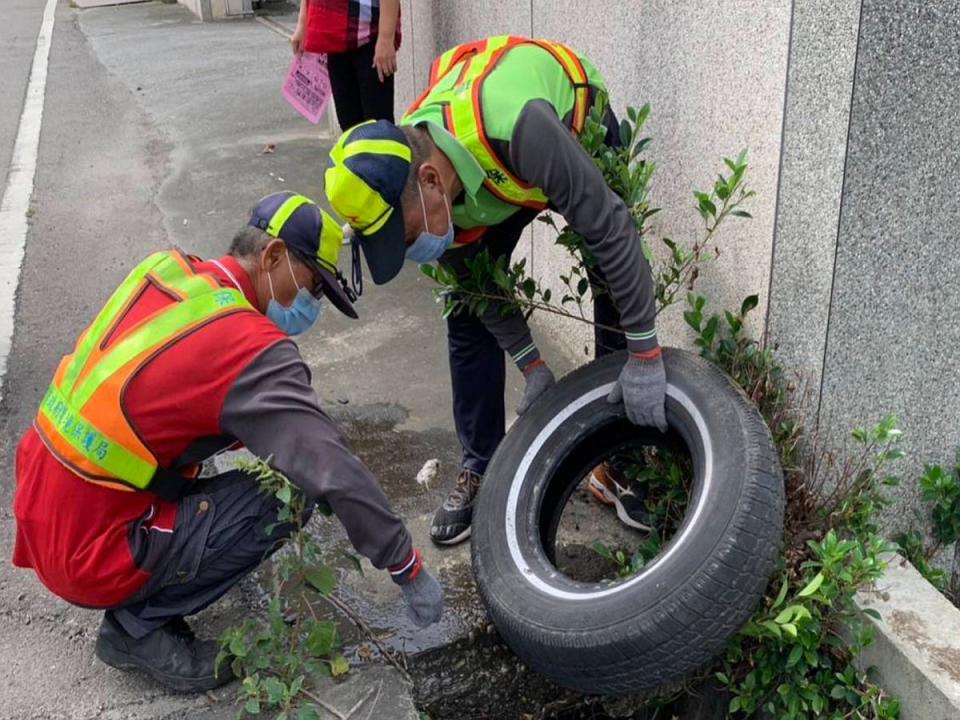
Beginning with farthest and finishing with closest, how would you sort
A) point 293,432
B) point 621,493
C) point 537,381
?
point 621,493 → point 537,381 → point 293,432

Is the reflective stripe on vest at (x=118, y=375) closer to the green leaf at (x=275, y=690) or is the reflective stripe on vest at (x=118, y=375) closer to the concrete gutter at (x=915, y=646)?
the green leaf at (x=275, y=690)

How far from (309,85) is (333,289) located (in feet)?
10.5

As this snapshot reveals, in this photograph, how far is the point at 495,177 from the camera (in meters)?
2.66

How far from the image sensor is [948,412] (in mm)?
2975

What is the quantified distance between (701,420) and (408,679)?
1.05 meters

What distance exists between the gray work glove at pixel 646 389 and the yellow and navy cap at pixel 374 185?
0.71m

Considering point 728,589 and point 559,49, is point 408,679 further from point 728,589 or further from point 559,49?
point 559,49

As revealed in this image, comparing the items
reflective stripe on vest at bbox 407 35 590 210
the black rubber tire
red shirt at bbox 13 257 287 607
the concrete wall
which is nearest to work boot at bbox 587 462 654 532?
the black rubber tire

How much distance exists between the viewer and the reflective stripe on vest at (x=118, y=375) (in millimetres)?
2330

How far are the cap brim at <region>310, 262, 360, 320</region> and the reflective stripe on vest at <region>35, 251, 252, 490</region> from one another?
9.0 inches

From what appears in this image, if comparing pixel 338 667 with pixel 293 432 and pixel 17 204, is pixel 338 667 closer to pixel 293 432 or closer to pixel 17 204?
pixel 293 432

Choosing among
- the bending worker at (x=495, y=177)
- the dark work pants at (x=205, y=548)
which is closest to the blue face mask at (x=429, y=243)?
the bending worker at (x=495, y=177)

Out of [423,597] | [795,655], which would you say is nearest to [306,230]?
[423,597]

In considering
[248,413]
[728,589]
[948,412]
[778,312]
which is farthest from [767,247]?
[248,413]
